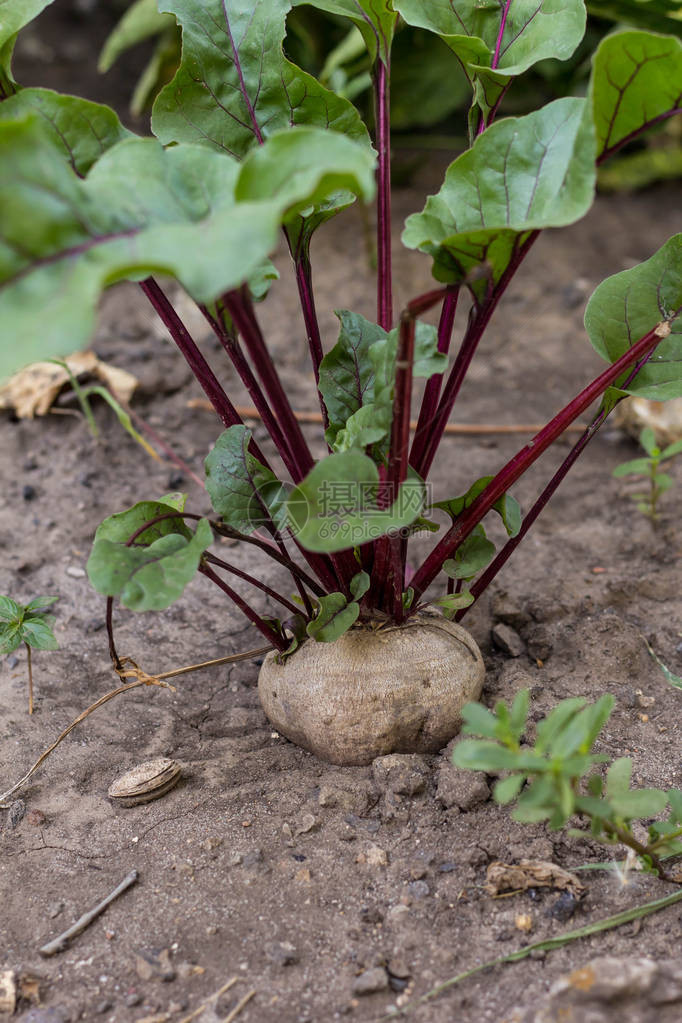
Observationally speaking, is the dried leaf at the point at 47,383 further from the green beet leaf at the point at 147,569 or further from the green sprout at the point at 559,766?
the green sprout at the point at 559,766

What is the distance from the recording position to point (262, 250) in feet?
3.17

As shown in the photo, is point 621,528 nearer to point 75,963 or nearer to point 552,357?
point 552,357

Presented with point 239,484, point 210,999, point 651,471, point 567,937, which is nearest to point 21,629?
point 239,484

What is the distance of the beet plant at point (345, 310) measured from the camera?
118 centimetres

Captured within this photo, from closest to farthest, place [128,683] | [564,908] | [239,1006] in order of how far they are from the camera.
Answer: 1. [239,1006]
2. [564,908]
3. [128,683]

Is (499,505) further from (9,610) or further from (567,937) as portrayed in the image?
(9,610)

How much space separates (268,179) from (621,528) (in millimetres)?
1699

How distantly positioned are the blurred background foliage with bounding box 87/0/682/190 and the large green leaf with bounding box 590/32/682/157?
186 centimetres

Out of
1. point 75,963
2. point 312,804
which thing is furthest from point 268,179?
point 75,963

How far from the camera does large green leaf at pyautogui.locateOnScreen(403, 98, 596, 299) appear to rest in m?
1.42

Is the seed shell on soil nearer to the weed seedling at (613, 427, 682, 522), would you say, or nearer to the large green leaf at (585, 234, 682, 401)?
the large green leaf at (585, 234, 682, 401)

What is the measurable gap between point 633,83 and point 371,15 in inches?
23.3

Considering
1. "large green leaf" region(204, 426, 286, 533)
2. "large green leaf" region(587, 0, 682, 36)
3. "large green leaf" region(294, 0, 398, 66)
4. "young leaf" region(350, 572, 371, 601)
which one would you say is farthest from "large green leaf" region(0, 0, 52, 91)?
"large green leaf" region(587, 0, 682, 36)

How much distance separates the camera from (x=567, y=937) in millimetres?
1334
